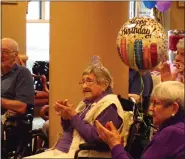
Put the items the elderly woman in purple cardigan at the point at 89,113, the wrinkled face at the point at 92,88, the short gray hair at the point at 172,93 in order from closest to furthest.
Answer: the short gray hair at the point at 172,93
the elderly woman in purple cardigan at the point at 89,113
the wrinkled face at the point at 92,88

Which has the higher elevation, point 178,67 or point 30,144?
point 178,67

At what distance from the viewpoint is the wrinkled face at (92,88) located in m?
2.85

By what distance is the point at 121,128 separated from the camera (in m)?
2.69

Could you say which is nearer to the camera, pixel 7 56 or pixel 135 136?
pixel 135 136

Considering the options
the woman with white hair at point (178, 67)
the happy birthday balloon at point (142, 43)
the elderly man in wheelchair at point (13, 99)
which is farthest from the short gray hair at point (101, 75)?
the elderly man in wheelchair at point (13, 99)

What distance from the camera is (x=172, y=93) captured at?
208 centimetres

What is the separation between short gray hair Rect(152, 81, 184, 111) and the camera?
2059 mm

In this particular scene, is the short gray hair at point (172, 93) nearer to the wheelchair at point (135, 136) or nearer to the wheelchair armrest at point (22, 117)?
the wheelchair at point (135, 136)

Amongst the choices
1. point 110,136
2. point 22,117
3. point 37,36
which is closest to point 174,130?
point 110,136

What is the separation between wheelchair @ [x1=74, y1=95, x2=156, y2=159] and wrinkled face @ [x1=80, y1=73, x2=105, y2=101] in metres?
0.19

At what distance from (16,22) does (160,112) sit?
3205 millimetres

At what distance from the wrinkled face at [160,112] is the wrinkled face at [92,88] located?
0.74 metres

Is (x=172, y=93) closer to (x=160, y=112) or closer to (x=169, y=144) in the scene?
(x=160, y=112)

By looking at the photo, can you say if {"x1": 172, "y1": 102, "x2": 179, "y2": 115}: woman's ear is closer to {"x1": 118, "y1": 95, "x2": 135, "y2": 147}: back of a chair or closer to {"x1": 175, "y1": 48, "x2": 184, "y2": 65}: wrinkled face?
{"x1": 175, "y1": 48, "x2": 184, "y2": 65}: wrinkled face
